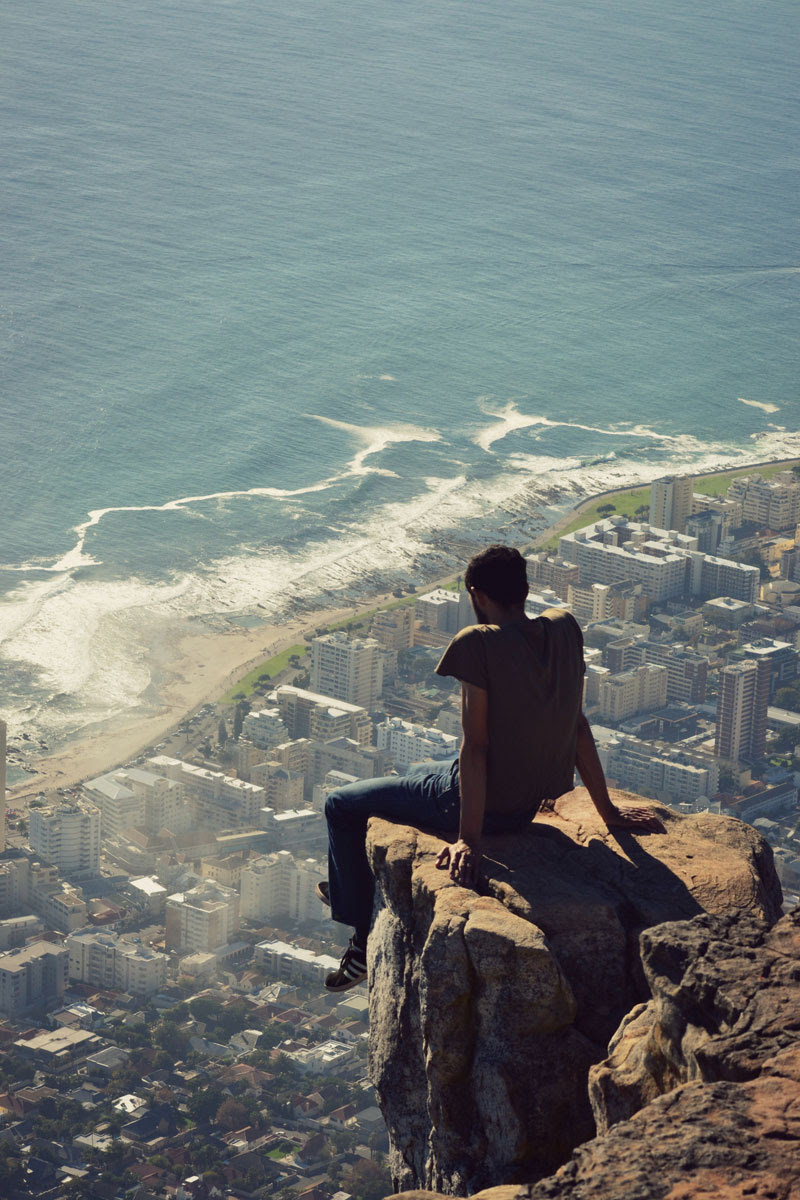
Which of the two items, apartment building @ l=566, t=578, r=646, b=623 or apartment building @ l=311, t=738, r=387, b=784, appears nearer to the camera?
apartment building @ l=311, t=738, r=387, b=784

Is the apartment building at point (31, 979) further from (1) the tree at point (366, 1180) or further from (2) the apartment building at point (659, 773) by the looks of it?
(2) the apartment building at point (659, 773)

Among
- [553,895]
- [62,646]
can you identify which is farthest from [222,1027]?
[553,895]

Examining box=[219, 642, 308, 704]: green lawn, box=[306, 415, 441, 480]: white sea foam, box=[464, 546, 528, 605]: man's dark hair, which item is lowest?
box=[219, 642, 308, 704]: green lawn

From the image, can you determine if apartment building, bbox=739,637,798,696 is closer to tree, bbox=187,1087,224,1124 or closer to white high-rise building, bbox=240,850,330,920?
white high-rise building, bbox=240,850,330,920

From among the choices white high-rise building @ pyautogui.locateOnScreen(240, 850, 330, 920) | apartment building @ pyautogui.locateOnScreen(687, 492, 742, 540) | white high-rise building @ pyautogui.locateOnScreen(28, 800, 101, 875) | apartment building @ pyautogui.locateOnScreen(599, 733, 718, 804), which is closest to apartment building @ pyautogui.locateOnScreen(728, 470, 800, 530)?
apartment building @ pyautogui.locateOnScreen(687, 492, 742, 540)

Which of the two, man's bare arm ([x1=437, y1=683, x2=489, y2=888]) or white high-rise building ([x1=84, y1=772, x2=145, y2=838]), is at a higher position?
man's bare arm ([x1=437, y1=683, x2=489, y2=888])

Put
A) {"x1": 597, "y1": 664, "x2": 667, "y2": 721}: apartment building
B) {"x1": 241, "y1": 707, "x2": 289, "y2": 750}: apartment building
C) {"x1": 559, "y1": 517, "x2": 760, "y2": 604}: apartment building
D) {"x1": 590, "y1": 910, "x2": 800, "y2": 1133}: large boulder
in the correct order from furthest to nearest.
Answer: {"x1": 559, "y1": 517, "x2": 760, "y2": 604}: apartment building
{"x1": 597, "y1": 664, "x2": 667, "y2": 721}: apartment building
{"x1": 241, "y1": 707, "x2": 289, "y2": 750}: apartment building
{"x1": 590, "y1": 910, "x2": 800, "y2": 1133}: large boulder

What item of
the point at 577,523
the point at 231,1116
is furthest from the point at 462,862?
the point at 577,523
